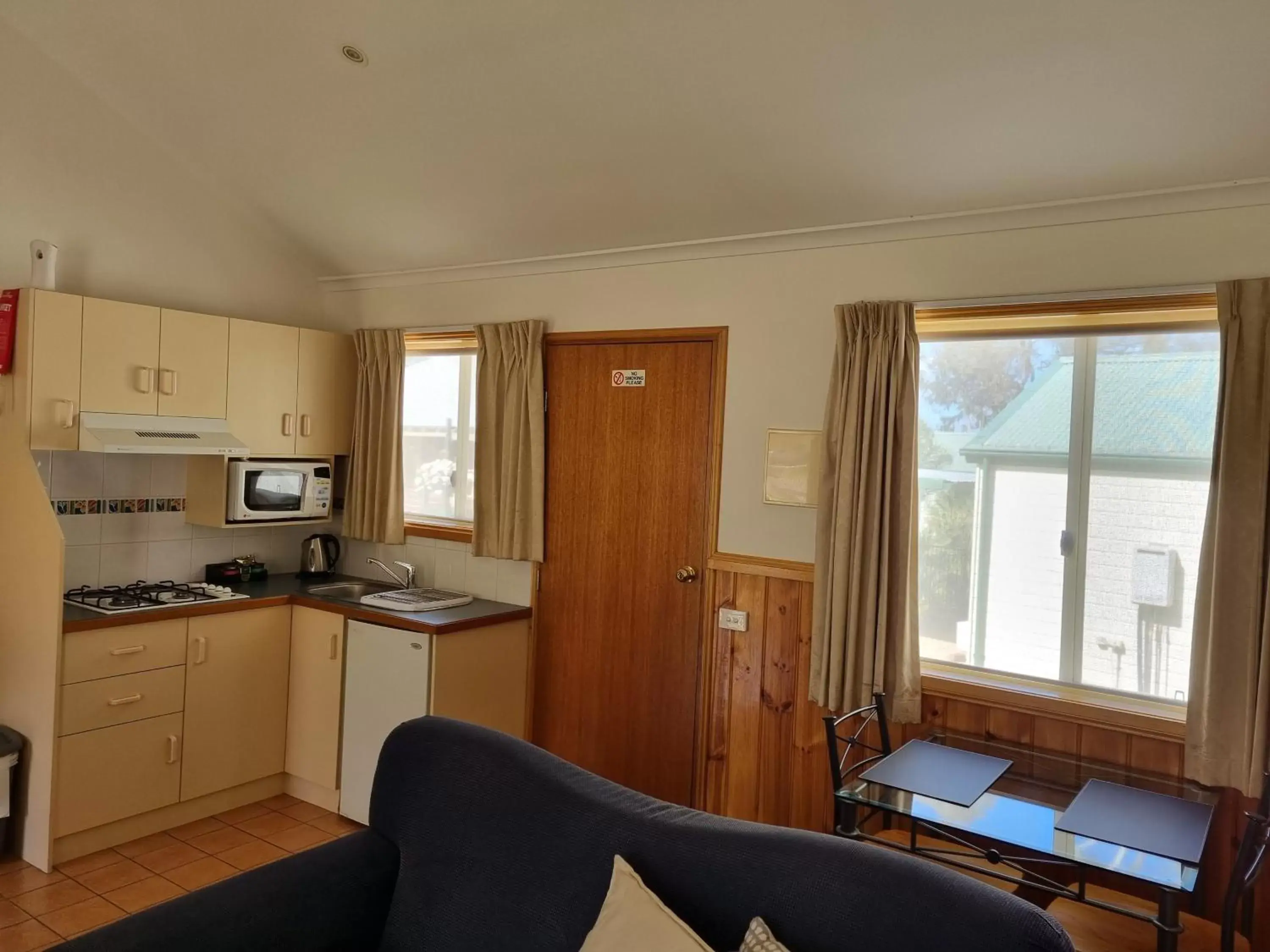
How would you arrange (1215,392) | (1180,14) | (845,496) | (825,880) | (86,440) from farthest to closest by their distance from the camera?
(86,440), (845,496), (1215,392), (1180,14), (825,880)

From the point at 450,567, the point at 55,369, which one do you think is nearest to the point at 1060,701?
the point at 450,567

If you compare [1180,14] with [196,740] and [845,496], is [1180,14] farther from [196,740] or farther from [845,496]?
[196,740]

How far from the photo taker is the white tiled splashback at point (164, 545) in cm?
384

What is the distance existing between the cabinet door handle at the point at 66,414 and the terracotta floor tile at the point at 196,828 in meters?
1.65

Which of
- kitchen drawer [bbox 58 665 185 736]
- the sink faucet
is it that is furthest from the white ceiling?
kitchen drawer [bbox 58 665 185 736]

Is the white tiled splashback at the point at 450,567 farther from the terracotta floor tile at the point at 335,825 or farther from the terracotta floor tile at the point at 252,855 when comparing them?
the terracotta floor tile at the point at 252,855

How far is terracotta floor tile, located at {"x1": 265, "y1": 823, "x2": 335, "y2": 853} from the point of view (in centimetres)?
363

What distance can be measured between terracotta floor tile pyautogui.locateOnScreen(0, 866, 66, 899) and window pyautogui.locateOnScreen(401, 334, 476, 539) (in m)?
1.94

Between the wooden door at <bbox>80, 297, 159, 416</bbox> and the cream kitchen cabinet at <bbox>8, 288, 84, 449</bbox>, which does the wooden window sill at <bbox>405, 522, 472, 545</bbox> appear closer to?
the wooden door at <bbox>80, 297, 159, 416</bbox>

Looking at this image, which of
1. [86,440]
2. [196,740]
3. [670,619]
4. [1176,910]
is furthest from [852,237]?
[196,740]

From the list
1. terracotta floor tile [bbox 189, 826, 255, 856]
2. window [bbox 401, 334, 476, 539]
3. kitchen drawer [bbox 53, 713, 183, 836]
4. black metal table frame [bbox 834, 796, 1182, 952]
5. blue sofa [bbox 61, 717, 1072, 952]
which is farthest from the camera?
window [bbox 401, 334, 476, 539]

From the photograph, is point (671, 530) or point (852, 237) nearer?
point (852, 237)

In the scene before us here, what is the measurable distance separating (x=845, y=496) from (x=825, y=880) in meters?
1.73

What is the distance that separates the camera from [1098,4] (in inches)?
83.4
